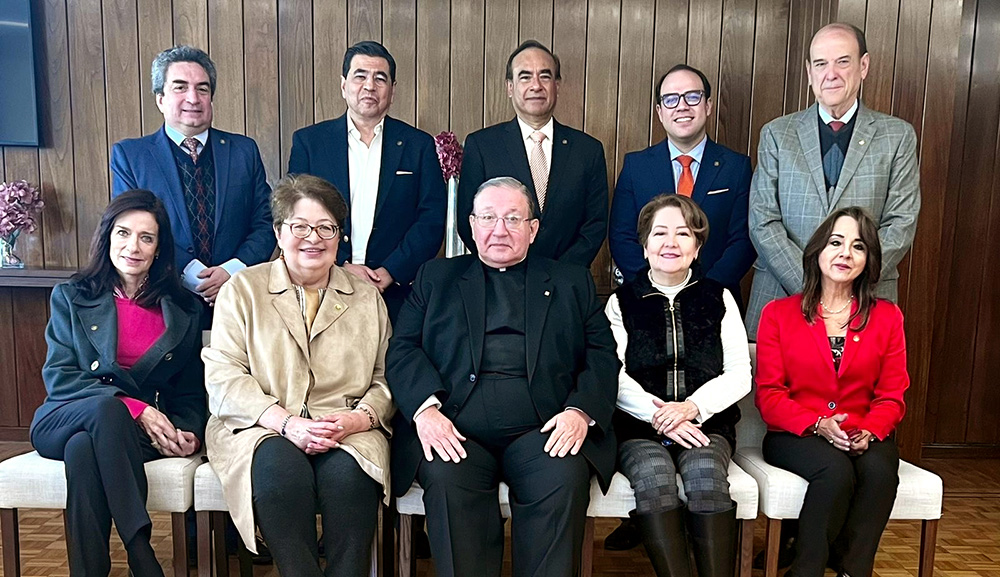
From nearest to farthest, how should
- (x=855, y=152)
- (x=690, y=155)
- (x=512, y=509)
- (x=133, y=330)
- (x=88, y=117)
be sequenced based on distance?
(x=512, y=509) < (x=133, y=330) < (x=855, y=152) < (x=690, y=155) < (x=88, y=117)

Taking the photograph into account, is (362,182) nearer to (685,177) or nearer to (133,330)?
(133,330)

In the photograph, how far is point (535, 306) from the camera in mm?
2400

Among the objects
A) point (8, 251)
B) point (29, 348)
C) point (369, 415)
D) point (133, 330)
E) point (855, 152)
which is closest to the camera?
point (369, 415)

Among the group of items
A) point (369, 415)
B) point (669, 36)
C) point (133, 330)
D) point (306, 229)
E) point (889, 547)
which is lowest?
point (889, 547)

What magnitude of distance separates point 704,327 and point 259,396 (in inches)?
52.9

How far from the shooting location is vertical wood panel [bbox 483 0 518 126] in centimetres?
383

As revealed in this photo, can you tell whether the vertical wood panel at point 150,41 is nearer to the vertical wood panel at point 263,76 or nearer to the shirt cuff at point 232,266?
the vertical wood panel at point 263,76

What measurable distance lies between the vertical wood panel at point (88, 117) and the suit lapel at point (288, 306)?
214cm

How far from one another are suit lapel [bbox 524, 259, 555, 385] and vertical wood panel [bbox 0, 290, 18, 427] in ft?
9.78

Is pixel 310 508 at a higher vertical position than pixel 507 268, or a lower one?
lower

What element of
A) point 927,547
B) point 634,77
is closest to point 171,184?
point 634,77

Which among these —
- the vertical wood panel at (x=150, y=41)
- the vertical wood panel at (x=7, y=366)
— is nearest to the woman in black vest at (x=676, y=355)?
the vertical wood panel at (x=150, y=41)

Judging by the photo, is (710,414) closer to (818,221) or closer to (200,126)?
(818,221)

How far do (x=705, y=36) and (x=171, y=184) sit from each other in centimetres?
256
